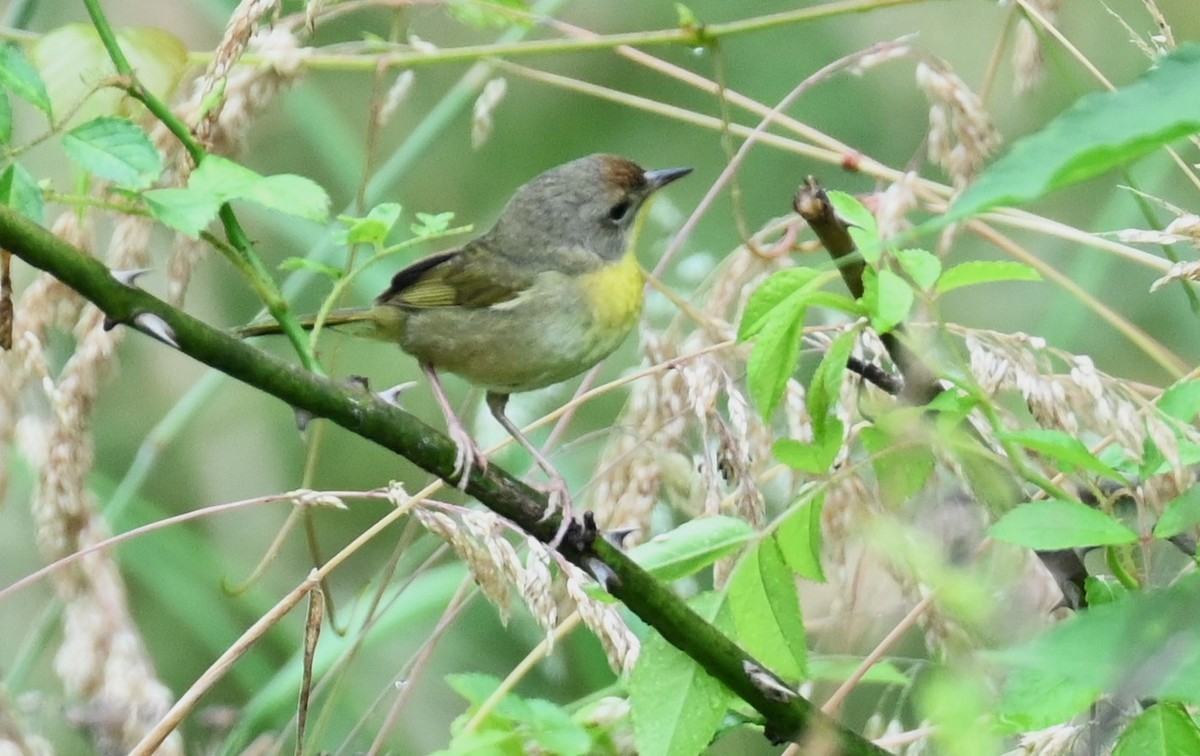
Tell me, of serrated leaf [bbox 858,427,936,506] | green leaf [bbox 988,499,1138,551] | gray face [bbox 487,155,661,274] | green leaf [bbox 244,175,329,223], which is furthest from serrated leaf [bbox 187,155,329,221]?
gray face [bbox 487,155,661,274]

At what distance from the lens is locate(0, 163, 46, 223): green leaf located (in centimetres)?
89

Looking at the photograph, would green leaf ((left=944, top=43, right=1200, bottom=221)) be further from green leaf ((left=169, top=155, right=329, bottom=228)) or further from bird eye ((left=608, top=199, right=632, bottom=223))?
bird eye ((left=608, top=199, right=632, bottom=223))

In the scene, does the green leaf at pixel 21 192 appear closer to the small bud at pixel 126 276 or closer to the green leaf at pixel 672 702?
the small bud at pixel 126 276

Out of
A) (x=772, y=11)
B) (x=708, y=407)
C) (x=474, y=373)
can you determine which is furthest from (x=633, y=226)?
(x=772, y=11)

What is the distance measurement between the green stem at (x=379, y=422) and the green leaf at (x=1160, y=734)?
0.61 feet

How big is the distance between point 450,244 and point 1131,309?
165 centimetres

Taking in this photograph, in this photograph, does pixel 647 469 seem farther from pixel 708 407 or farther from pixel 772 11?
pixel 772 11

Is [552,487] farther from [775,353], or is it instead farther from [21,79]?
[21,79]

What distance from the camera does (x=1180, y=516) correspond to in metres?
0.73

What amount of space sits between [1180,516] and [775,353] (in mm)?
283

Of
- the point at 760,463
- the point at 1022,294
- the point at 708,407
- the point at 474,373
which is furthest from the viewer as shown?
the point at 1022,294

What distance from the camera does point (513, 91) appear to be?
4047 millimetres

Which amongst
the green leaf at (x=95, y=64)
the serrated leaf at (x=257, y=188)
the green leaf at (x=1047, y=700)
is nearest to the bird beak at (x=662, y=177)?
the green leaf at (x=95, y=64)

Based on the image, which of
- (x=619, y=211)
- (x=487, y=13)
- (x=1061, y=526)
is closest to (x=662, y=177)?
(x=619, y=211)
